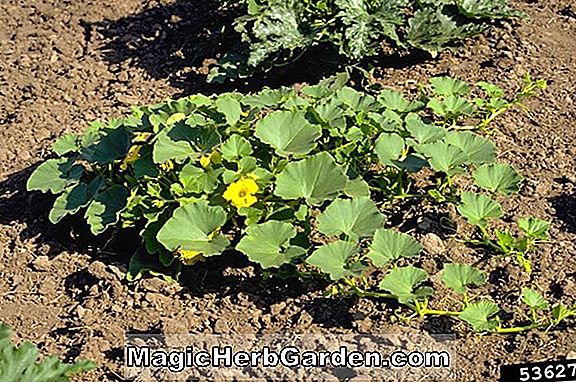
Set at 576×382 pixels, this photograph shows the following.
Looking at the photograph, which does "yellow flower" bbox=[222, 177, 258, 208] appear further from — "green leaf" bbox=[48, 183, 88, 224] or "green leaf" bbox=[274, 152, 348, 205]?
"green leaf" bbox=[48, 183, 88, 224]

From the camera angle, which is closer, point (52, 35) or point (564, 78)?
point (564, 78)

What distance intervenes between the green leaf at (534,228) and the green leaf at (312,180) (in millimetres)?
686

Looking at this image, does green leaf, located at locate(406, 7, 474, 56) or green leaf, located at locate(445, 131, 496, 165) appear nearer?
green leaf, located at locate(445, 131, 496, 165)

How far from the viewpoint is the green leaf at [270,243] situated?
145 inches

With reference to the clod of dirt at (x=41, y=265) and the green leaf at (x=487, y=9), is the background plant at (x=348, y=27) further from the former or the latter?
the clod of dirt at (x=41, y=265)

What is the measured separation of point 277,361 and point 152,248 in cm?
70

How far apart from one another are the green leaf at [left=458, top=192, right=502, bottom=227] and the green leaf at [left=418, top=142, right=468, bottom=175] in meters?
0.11

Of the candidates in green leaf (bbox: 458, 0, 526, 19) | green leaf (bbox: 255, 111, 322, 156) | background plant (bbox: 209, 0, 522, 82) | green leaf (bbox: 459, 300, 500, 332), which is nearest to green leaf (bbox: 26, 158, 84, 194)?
green leaf (bbox: 255, 111, 322, 156)

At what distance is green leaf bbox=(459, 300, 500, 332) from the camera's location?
3496mm

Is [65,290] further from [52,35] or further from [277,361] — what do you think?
[52,35]

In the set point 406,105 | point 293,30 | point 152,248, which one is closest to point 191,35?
point 293,30

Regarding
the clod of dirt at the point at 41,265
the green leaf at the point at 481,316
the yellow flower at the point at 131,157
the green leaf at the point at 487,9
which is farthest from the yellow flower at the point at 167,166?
the green leaf at the point at 487,9

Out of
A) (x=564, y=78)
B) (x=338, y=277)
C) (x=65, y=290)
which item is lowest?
(x=65, y=290)

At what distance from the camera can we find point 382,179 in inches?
165
